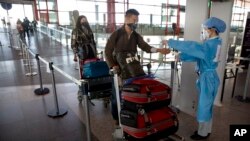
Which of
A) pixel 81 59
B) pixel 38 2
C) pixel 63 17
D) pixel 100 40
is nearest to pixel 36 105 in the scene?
pixel 81 59

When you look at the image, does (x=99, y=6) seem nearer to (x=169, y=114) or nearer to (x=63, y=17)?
(x=63, y=17)

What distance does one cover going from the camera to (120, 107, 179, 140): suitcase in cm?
190

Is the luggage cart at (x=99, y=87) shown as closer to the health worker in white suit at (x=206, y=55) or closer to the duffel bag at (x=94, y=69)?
the duffel bag at (x=94, y=69)

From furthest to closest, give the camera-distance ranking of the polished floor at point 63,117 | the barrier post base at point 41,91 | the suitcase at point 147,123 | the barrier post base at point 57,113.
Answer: the barrier post base at point 41,91, the barrier post base at point 57,113, the polished floor at point 63,117, the suitcase at point 147,123

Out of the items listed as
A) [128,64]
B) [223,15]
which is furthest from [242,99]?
[128,64]

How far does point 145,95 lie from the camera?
190 centimetres

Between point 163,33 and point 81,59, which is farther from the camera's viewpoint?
point 163,33

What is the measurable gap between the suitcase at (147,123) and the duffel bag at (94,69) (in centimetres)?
128

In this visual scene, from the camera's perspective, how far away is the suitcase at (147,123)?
1896 mm

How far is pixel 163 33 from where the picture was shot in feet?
49.7

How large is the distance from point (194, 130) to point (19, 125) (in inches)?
96.4

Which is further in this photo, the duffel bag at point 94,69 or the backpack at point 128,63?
the duffel bag at point 94,69

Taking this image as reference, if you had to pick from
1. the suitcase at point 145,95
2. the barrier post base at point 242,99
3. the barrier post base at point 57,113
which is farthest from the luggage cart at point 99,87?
the barrier post base at point 242,99

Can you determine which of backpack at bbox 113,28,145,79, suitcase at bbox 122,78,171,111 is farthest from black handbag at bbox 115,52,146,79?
suitcase at bbox 122,78,171,111
